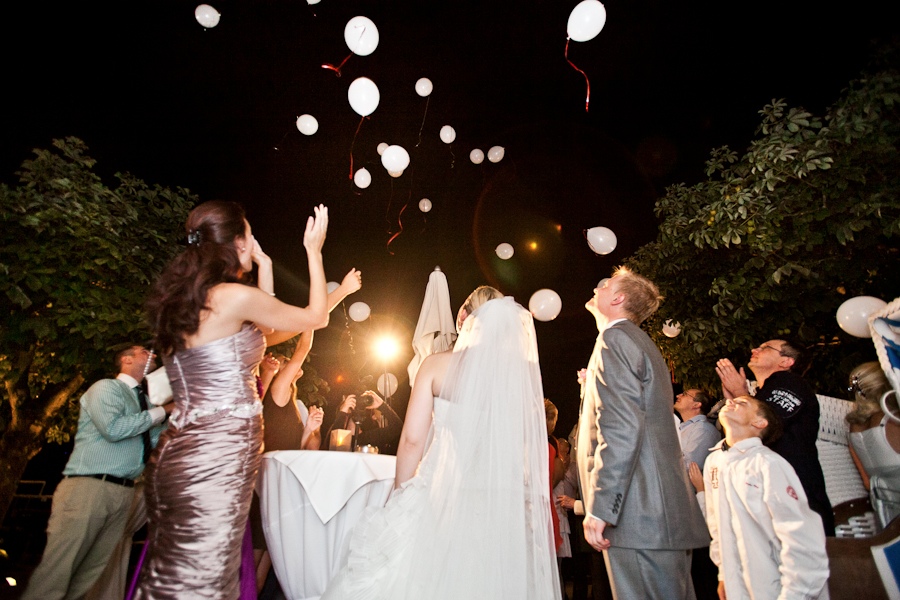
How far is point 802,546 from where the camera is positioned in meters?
2.27

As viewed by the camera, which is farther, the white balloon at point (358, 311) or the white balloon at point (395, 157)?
Answer: the white balloon at point (358, 311)

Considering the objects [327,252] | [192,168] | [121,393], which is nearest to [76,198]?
[121,393]

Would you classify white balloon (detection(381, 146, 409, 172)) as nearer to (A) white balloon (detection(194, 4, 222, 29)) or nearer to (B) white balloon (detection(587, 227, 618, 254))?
(A) white balloon (detection(194, 4, 222, 29))

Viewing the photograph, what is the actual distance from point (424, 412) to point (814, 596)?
2050mm

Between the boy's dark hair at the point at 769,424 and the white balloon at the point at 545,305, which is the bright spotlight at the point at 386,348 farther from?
the boy's dark hair at the point at 769,424

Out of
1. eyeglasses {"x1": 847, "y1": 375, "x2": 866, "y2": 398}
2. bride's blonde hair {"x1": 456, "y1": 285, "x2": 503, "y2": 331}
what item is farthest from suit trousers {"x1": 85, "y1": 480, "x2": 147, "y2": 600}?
eyeglasses {"x1": 847, "y1": 375, "x2": 866, "y2": 398}

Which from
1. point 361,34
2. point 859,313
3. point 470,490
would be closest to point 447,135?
point 361,34

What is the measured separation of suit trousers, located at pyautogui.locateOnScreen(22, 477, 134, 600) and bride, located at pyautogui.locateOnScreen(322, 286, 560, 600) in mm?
2371

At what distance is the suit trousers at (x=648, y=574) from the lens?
203 centimetres

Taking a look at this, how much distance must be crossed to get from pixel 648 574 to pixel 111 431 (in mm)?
3550

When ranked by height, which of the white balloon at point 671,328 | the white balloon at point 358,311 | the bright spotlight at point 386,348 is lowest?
the white balloon at point 671,328

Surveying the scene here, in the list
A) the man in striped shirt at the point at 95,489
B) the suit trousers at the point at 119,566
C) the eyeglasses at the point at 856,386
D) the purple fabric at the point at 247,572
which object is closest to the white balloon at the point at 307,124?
the man in striped shirt at the point at 95,489

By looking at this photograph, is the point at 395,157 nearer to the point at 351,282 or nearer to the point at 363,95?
the point at 363,95

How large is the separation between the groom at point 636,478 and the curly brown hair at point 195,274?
1.89 metres
